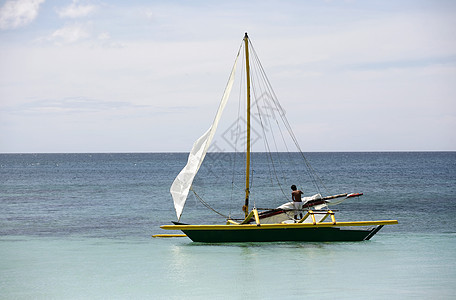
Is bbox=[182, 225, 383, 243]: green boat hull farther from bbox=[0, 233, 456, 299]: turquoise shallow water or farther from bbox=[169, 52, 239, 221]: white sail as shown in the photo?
bbox=[169, 52, 239, 221]: white sail

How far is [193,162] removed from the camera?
74.2 ft

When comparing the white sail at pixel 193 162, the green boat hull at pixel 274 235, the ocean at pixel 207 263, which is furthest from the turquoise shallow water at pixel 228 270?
the white sail at pixel 193 162

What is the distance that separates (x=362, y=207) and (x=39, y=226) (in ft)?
70.2

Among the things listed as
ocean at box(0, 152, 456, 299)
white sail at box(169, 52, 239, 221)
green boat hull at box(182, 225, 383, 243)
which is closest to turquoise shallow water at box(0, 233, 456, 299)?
ocean at box(0, 152, 456, 299)

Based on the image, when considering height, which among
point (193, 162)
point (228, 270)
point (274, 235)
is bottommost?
point (228, 270)

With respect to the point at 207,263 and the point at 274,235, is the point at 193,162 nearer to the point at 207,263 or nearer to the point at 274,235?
the point at 274,235

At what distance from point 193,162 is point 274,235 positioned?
4209mm

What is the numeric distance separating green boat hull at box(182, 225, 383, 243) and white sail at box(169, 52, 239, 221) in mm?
1472

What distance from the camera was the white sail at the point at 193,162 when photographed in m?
22.2

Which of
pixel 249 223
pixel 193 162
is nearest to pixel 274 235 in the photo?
pixel 249 223

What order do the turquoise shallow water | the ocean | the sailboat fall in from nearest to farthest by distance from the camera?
the turquoise shallow water
the ocean
the sailboat

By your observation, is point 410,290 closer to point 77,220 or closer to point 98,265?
point 98,265

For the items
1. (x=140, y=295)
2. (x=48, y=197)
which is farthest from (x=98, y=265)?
(x=48, y=197)

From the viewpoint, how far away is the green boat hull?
22.2m
